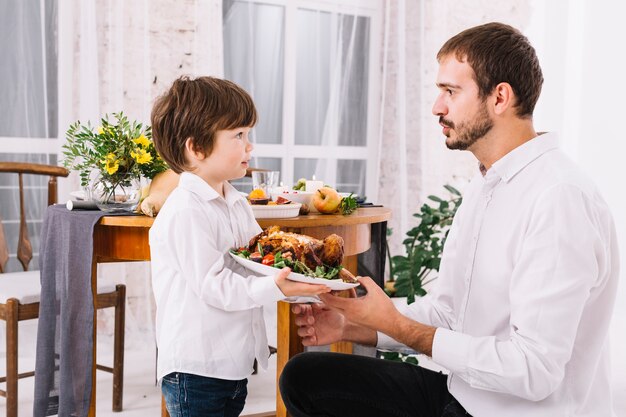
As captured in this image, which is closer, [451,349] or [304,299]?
[451,349]

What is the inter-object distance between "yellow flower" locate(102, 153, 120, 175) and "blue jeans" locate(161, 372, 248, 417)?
786mm

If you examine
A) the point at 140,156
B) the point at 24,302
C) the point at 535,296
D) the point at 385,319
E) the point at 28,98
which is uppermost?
the point at 28,98

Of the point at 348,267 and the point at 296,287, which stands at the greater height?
the point at 296,287

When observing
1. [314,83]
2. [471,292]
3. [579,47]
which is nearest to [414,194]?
[314,83]

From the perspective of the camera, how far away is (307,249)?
159 centimetres

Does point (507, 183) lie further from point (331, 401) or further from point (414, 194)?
point (414, 194)

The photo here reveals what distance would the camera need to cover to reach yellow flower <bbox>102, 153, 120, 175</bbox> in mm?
2260

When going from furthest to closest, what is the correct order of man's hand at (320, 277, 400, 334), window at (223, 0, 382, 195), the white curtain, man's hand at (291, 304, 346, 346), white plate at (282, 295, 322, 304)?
the white curtain < window at (223, 0, 382, 195) < man's hand at (291, 304, 346, 346) < white plate at (282, 295, 322, 304) < man's hand at (320, 277, 400, 334)

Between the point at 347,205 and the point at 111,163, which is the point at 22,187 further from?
the point at 347,205

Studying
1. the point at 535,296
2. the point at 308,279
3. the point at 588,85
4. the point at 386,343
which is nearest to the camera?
the point at 535,296

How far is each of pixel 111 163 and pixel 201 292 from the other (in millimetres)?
815

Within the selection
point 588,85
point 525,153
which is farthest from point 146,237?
point 588,85

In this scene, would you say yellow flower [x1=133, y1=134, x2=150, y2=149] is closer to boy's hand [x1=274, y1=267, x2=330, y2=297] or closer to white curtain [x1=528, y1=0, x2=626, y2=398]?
boy's hand [x1=274, y1=267, x2=330, y2=297]

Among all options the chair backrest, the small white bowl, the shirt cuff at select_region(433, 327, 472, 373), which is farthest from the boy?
the chair backrest
